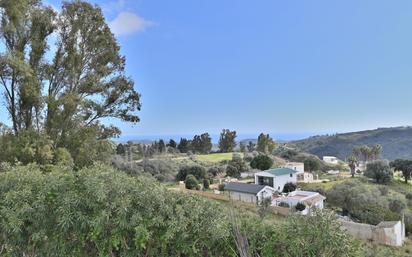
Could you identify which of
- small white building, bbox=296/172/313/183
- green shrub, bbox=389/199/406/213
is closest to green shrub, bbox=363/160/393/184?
small white building, bbox=296/172/313/183

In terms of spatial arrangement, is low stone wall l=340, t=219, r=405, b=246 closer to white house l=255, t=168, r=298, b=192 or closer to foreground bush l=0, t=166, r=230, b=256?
foreground bush l=0, t=166, r=230, b=256

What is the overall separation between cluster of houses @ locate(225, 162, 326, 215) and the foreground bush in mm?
15394

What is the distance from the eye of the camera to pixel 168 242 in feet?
7.99

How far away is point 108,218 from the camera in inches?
94.0

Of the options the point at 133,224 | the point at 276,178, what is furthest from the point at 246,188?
the point at 133,224

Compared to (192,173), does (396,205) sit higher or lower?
lower

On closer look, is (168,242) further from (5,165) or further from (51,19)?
(51,19)

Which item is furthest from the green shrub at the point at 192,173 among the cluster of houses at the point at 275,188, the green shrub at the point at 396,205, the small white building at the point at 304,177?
the green shrub at the point at 396,205

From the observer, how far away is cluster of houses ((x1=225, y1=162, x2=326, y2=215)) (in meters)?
21.6

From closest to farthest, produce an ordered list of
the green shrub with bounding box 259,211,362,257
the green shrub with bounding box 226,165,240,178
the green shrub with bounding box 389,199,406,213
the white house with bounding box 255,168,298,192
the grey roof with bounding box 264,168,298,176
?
the green shrub with bounding box 259,211,362,257 < the green shrub with bounding box 389,199,406,213 < the white house with bounding box 255,168,298,192 < the grey roof with bounding box 264,168,298,176 < the green shrub with bounding box 226,165,240,178

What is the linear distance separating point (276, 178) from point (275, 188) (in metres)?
1.09

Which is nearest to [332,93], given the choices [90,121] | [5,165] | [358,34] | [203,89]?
[358,34]

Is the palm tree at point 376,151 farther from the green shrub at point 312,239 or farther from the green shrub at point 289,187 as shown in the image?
the green shrub at point 312,239

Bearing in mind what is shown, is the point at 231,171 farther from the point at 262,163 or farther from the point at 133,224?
the point at 133,224
